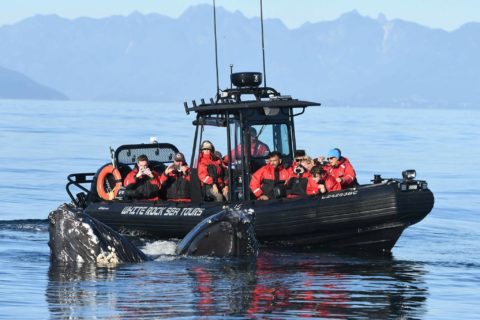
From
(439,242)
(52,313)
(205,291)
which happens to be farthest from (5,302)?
(439,242)

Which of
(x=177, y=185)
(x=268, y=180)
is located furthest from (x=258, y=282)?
(x=177, y=185)

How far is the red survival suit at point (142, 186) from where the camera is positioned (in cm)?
2350

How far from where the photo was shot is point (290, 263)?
19.2 metres

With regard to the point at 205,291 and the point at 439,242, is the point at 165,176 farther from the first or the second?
the point at 205,291

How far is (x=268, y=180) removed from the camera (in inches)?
859

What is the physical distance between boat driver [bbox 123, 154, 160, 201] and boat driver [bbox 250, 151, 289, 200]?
2430 mm

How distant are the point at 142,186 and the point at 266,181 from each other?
9.56 ft

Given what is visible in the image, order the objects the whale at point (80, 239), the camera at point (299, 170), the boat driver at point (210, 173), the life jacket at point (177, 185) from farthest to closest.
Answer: the life jacket at point (177, 185), the boat driver at point (210, 173), the camera at point (299, 170), the whale at point (80, 239)

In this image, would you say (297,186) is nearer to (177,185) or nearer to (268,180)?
(268,180)

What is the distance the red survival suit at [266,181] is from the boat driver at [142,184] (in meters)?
2.43

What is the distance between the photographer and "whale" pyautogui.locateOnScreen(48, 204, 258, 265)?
50.8 ft

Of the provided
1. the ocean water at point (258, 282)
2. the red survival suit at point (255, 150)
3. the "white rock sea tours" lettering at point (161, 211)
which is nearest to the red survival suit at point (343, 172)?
the red survival suit at point (255, 150)

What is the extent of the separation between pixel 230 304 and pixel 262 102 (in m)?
8.22

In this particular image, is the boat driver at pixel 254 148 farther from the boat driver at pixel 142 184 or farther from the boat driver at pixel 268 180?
the boat driver at pixel 142 184
